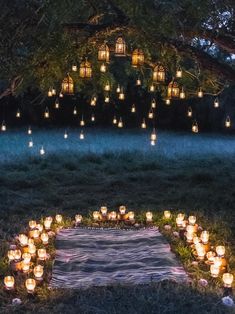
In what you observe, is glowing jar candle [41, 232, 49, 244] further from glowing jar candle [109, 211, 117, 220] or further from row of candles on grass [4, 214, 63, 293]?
glowing jar candle [109, 211, 117, 220]

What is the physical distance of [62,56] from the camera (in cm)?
570

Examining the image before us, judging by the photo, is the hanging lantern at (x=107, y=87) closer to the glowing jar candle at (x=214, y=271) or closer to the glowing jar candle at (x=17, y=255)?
the glowing jar candle at (x=17, y=255)

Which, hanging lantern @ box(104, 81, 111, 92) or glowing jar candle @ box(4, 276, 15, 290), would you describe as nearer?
glowing jar candle @ box(4, 276, 15, 290)

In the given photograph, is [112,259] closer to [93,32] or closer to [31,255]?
[31,255]

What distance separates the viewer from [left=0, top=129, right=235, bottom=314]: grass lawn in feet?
13.4

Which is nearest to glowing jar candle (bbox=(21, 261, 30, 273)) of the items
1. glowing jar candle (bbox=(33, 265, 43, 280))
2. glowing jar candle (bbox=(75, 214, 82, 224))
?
glowing jar candle (bbox=(33, 265, 43, 280))

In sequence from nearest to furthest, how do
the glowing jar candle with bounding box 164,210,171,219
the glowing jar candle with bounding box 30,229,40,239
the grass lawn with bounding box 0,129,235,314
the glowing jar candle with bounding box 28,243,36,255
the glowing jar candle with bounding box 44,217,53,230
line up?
1. the grass lawn with bounding box 0,129,235,314
2. the glowing jar candle with bounding box 28,243,36,255
3. the glowing jar candle with bounding box 30,229,40,239
4. the glowing jar candle with bounding box 44,217,53,230
5. the glowing jar candle with bounding box 164,210,171,219

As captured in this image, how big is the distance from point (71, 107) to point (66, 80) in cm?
1187

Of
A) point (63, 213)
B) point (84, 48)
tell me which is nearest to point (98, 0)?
point (84, 48)

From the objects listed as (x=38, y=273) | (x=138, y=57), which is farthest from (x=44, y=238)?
(x=138, y=57)

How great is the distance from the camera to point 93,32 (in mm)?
6000

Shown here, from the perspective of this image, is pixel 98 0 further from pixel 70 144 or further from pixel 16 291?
pixel 70 144

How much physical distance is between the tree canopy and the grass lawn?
6.14 ft

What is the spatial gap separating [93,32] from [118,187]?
3605 millimetres
